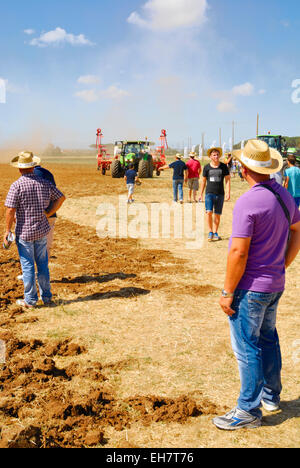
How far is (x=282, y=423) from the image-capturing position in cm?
311

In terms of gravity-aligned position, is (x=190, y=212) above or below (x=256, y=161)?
below

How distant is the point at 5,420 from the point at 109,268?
14.1 ft

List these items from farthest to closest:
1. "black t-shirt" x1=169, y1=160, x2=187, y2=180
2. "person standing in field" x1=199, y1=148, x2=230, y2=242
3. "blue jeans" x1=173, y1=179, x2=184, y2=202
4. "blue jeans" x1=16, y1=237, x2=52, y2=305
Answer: "blue jeans" x1=173, y1=179, x2=184, y2=202 < "black t-shirt" x1=169, y1=160, x2=187, y2=180 < "person standing in field" x1=199, y1=148, x2=230, y2=242 < "blue jeans" x1=16, y1=237, x2=52, y2=305

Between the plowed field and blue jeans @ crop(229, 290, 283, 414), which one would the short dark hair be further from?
blue jeans @ crop(229, 290, 283, 414)

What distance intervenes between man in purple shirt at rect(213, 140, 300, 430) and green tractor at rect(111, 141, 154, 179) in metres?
22.0

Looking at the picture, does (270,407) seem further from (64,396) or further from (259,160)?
(259,160)

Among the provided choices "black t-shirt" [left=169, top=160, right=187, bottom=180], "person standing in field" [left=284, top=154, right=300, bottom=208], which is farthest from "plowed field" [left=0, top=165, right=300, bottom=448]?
"black t-shirt" [left=169, top=160, right=187, bottom=180]

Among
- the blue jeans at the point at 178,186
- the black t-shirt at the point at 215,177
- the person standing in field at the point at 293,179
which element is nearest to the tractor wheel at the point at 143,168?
the blue jeans at the point at 178,186

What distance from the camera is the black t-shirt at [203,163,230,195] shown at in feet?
28.3

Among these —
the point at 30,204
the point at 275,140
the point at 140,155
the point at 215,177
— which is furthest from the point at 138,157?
the point at 30,204

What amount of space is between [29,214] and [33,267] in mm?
676
